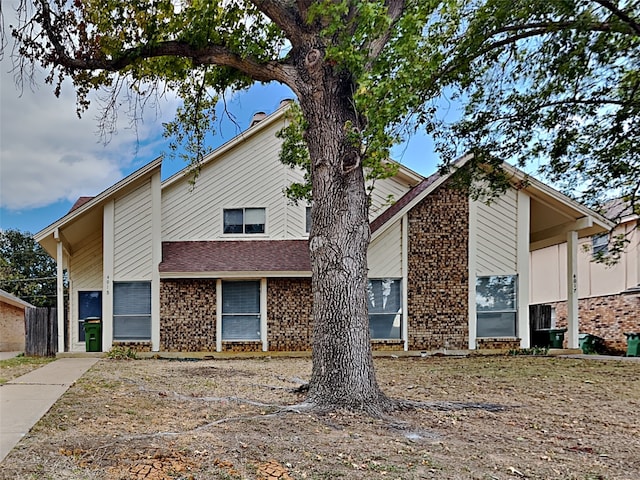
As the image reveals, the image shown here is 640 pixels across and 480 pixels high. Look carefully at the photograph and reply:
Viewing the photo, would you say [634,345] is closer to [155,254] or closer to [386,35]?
[386,35]

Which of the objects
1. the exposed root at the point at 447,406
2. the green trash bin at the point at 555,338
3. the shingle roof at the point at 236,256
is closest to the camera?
the exposed root at the point at 447,406

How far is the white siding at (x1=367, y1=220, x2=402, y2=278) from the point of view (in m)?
12.5

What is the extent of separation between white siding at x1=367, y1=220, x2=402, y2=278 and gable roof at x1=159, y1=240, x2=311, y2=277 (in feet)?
5.64

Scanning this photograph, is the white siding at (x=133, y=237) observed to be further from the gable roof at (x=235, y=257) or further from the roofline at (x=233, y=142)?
the roofline at (x=233, y=142)

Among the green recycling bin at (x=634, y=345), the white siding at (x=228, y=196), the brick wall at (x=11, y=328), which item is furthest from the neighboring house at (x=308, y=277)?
the brick wall at (x=11, y=328)

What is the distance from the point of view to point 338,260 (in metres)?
5.71

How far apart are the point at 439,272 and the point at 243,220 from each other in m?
5.67

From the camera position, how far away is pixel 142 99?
8812 mm

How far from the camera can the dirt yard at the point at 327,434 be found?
11.6ft

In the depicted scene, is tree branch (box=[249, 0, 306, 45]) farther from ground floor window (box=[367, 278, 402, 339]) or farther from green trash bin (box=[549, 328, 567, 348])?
green trash bin (box=[549, 328, 567, 348])

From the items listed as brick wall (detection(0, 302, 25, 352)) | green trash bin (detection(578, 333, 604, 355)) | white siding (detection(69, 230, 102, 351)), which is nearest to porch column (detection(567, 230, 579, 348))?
green trash bin (detection(578, 333, 604, 355))

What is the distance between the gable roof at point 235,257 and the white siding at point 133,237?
1.84 ft

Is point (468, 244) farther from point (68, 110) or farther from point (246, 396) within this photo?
point (68, 110)

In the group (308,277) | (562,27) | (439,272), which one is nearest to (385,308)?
(439,272)
